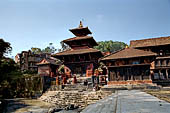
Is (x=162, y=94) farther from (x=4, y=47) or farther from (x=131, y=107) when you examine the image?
(x=4, y=47)

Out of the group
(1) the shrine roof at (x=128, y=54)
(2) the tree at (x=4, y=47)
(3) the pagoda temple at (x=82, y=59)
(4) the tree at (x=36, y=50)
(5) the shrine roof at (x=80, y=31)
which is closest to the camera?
(2) the tree at (x=4, y=47)

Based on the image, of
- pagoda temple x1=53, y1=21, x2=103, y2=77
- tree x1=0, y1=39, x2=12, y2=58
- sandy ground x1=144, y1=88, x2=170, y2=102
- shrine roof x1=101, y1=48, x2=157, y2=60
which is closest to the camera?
sandy ground x1=144, y1=88, x2=170, y2=102

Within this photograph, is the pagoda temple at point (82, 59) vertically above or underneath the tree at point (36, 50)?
underneath

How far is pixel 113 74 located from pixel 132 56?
12.2 feet

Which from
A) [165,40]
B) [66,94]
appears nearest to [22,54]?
[66,94]

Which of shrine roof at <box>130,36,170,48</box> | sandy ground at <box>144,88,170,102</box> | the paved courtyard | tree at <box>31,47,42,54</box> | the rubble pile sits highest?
tree at <box>31,47,42,54</box>

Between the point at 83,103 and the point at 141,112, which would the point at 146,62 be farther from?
the point at 141,112

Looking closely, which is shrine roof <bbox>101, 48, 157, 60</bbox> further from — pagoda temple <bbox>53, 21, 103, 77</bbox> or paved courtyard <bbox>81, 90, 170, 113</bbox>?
paved courtyard <bbox>81, 90, 170, 113</bbox>

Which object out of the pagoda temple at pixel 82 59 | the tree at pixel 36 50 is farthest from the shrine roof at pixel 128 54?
the tree at pixel 36 50

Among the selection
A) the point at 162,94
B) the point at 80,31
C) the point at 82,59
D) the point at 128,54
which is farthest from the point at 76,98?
the point at 80,31

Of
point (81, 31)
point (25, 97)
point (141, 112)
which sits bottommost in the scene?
point (25, 97)

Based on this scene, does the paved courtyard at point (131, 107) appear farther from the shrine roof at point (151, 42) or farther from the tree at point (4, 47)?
the shrine roof at point (151, 42)

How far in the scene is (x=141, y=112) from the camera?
11.8ft

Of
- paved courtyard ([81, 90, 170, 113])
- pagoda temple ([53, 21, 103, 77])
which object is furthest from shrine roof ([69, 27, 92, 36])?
paved courtyard ([81, 90, 170, 113])
